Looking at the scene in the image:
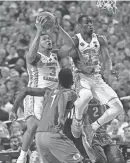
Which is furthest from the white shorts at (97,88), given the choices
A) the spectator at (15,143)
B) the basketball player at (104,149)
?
the spectator at (15,143)

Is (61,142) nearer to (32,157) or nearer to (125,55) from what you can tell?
(32,157)

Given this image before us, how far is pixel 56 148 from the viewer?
276 inches

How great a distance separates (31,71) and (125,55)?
6.40 m

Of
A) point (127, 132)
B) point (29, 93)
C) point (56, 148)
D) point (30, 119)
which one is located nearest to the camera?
point (56, 148)

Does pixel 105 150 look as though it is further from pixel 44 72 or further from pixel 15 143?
pixel 15 143

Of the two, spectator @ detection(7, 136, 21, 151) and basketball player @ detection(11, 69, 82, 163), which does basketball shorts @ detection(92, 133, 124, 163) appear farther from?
spectator @ detection(7, 136, 21, 151)

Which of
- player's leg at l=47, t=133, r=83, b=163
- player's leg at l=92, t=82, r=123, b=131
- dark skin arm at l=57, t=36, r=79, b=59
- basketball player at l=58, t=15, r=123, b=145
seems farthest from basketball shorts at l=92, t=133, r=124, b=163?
player's leg at l=47, t=133, r=83, b=163

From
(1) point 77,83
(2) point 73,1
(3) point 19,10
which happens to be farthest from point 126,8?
(1) point 77,83

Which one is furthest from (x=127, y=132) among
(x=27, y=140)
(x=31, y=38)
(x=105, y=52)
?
(x=31, y=38)

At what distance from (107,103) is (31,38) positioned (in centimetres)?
745

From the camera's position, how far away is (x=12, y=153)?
971cm

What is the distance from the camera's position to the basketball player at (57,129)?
7.02m

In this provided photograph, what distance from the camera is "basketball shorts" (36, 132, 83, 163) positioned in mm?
7004

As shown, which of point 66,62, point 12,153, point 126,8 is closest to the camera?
point 12,153
